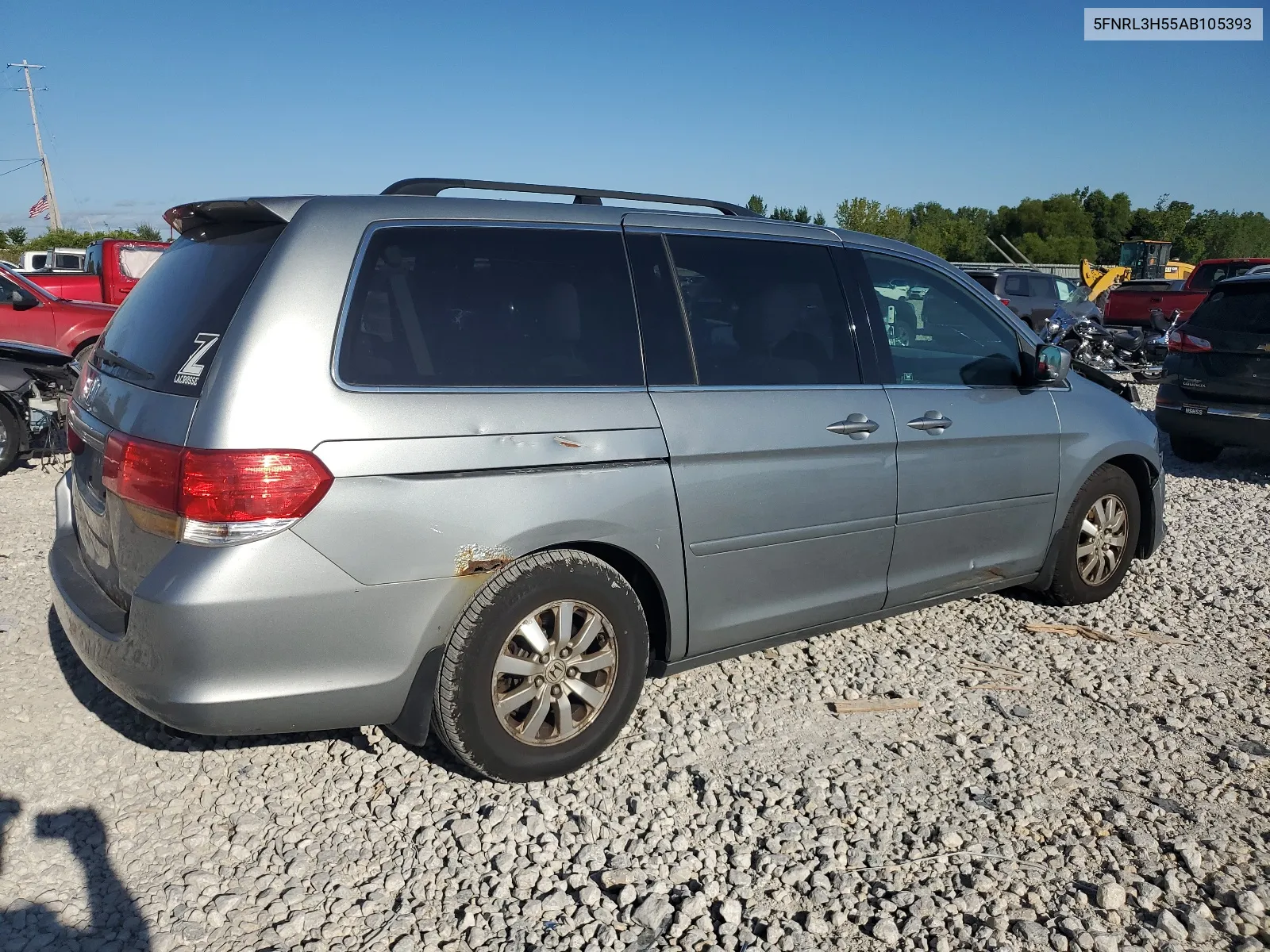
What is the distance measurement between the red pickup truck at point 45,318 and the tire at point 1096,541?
9933 mm

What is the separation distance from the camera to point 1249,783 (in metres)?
3.47

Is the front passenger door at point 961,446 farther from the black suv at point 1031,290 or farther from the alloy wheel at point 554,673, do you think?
the black suv at point 1031,290

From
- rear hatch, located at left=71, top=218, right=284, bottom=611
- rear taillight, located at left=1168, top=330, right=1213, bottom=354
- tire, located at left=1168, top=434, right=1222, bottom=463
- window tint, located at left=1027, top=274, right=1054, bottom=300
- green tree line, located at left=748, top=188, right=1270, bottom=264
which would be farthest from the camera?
green tree line, located at left=748, top=188, right=1270, bottom=264

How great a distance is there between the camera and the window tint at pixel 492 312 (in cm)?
299

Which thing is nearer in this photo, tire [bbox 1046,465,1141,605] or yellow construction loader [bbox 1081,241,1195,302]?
tire [bbox 1046,465,1141,605]

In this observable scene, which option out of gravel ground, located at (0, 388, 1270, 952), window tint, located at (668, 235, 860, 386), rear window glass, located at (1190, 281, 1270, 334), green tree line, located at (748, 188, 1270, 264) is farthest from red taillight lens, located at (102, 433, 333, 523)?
green tree line, located at (748, 188, 1270, 264)

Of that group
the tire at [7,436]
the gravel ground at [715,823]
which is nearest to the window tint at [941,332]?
the gravel ground at [715,823]

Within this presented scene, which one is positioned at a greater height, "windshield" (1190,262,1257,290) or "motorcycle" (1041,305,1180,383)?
"windshield" (1190,262,1257,290)

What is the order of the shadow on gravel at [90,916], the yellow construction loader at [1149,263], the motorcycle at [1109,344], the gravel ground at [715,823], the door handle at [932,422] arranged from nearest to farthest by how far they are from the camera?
1. the shadow on gravel at [90,916]
2. the gravel ground at [715,823]
3. the door handle at [932,422]
4. the motorcycle at [1109,344]
5. the yellow construction loader at [1149,263]

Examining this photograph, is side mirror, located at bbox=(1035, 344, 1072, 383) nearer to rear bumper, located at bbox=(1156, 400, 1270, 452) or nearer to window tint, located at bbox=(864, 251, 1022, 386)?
window tint, located at bbox=(864, 251, 1022, 386)

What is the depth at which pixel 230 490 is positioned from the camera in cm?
269

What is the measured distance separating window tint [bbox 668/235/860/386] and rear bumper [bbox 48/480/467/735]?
1346 millimetres

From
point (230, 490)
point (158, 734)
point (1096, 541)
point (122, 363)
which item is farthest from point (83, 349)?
point (1096, 541)

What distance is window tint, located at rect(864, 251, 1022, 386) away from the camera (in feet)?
14.3
